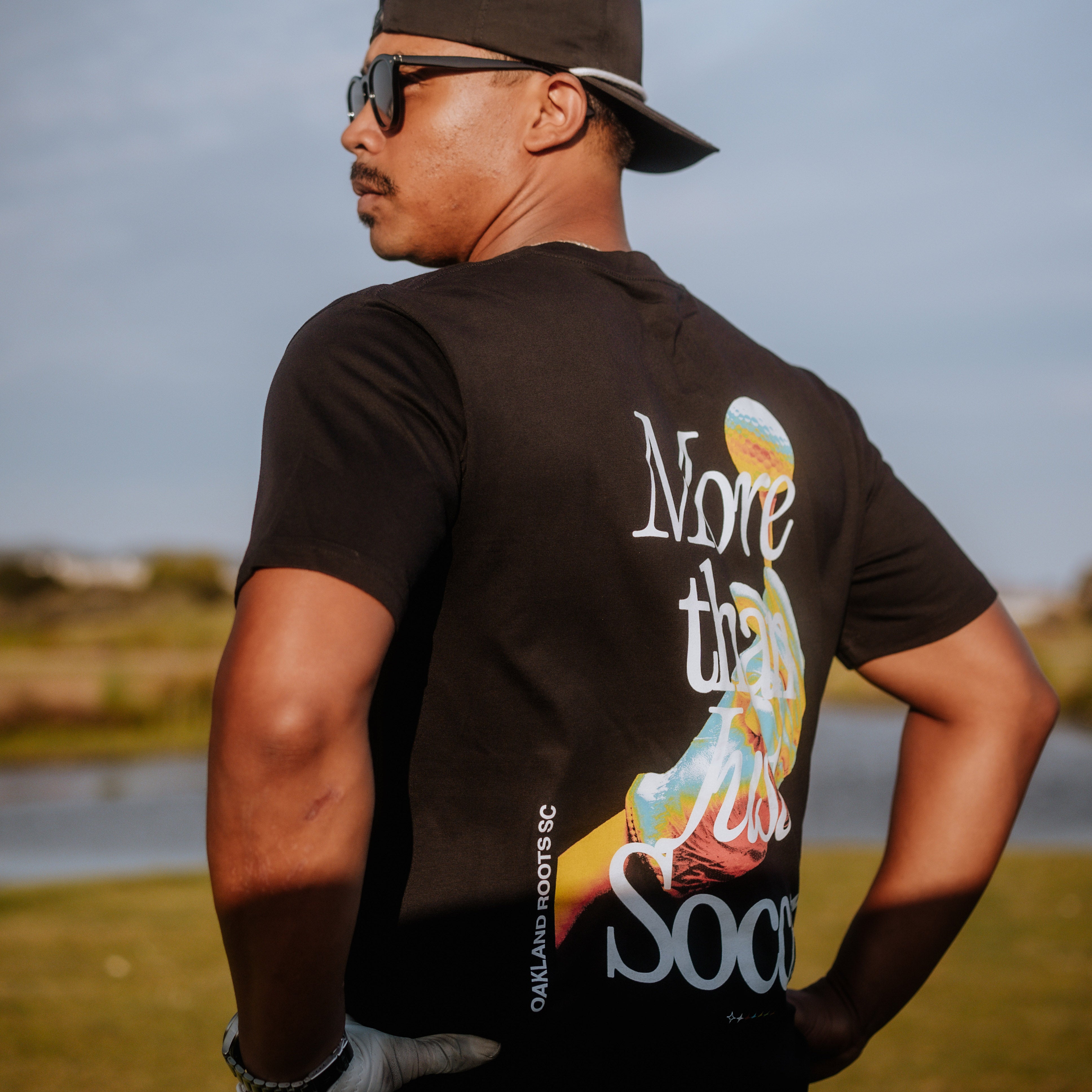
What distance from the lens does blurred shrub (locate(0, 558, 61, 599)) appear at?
15.1 metres

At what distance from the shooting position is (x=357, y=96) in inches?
54.8

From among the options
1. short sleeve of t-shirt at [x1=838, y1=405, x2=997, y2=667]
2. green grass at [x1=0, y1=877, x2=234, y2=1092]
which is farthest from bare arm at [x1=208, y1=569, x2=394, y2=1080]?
green grass at [x1=0, y1=877, x2=234, y2=1092]

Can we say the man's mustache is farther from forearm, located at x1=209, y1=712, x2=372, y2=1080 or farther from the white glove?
the white glove

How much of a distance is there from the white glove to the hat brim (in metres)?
1.07

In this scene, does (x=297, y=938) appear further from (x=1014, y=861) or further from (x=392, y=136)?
(x=1014, y=861)

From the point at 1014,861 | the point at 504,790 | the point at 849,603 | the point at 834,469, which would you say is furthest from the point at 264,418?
the point at 1014,861

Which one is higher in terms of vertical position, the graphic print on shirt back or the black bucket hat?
the black bucket hat

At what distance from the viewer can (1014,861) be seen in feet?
22.6

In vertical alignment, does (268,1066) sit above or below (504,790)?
below

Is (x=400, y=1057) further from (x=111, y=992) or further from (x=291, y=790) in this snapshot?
(x=111, y=992)

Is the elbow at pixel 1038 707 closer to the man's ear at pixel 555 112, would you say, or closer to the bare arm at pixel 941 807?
the bare arm at pixel 941 807

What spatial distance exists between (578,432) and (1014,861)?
22.7 feet

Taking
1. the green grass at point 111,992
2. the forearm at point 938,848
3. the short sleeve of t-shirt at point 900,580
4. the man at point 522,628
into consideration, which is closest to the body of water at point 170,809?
the green grass at point 111,992

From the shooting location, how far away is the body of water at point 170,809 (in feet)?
29.6
